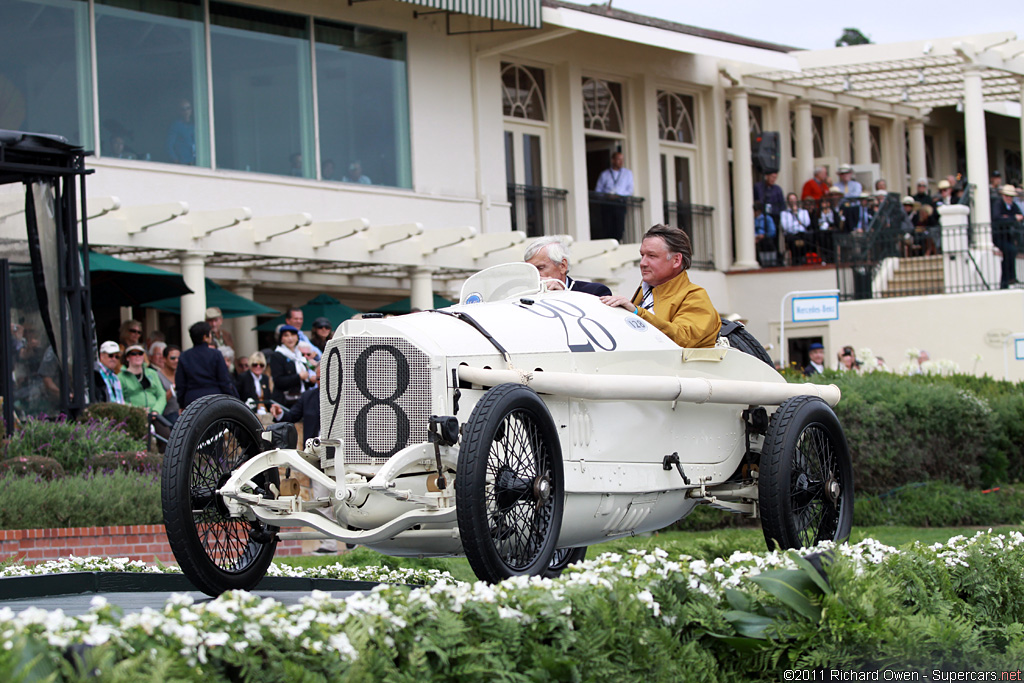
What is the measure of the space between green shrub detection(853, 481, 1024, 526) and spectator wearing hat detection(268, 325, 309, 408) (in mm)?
5654

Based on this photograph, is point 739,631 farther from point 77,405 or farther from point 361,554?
point 77,405

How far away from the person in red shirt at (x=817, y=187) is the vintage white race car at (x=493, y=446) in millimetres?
20926

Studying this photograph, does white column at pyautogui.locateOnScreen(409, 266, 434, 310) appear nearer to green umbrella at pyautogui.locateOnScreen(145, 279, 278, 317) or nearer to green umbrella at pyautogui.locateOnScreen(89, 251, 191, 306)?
green umbrella at pyautogui.locateOnScreen(145, 279, 278, 317)

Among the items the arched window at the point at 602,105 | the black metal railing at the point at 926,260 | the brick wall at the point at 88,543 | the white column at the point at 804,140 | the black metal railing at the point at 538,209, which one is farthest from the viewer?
the white column at the point at 804,140

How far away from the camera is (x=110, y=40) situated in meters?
17.4

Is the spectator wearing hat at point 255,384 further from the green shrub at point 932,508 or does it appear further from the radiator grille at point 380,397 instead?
the radiator grille at point 380,397

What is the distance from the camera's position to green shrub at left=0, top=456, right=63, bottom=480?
10484 mm

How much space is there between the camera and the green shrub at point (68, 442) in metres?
11.3

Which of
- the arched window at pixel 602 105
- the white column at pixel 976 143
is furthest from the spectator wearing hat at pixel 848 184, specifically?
the arched window at pixel 602 105

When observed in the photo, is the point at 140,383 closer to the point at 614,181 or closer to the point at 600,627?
the point at 600,627

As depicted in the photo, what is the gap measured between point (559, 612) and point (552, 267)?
3.19 meters

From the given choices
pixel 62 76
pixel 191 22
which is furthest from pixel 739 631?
pixel 191 22

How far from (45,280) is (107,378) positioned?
1.18 m

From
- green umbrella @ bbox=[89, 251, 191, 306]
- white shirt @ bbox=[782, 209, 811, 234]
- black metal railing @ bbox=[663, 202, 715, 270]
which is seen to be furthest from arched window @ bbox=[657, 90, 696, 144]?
green umbrella @ bbox=[89, 251, 191, 306]
